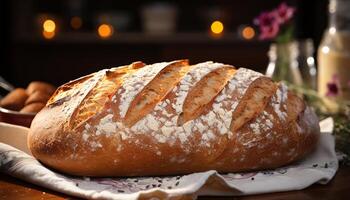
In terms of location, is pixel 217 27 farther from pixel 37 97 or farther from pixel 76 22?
pixel 37 97

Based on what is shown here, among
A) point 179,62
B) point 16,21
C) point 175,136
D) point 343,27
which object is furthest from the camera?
point 16,21

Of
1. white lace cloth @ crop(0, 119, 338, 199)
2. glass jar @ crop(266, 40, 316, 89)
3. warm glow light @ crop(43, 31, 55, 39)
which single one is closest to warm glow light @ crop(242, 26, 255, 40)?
warm glow light @ crop(43, 31, 55, 39)

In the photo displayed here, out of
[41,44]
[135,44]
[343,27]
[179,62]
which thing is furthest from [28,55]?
[179,62]

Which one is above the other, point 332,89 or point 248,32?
point 332,89

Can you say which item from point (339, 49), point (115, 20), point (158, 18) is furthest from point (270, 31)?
point (115, 20)

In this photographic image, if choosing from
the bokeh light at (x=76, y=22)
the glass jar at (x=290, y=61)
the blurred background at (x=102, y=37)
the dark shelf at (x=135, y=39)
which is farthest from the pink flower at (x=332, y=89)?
the bokeh light at (x=76, y=22)

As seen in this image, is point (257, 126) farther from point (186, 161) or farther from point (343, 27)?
point (343, 27)
